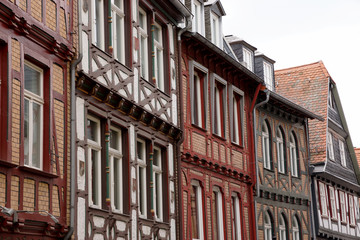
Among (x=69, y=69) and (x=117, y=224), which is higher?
(x=69, y=69)

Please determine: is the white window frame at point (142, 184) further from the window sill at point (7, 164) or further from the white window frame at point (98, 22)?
the window sill at point (7, 164)

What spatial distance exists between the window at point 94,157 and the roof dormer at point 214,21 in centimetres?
936

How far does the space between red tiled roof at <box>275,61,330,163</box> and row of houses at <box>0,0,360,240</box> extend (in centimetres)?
14

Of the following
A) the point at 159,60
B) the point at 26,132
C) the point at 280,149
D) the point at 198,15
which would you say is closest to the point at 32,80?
the point at 26,132

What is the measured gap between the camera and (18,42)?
13125 mm

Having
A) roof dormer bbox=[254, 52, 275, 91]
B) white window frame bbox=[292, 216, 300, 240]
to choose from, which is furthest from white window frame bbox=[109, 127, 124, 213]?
white window frame bbox=[292, 216, 300, 240]

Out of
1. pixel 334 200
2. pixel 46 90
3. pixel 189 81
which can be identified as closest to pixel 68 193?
pixel 46 90

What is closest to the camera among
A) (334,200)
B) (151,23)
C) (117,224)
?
(117,224)

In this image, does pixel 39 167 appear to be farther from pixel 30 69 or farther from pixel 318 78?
pixel 318 78

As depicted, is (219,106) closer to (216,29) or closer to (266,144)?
(216,29)

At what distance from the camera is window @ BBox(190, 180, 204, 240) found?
2169 cm

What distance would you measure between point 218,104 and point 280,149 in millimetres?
6478

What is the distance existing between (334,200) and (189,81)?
15720 mm

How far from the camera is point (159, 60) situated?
20.5 metres
